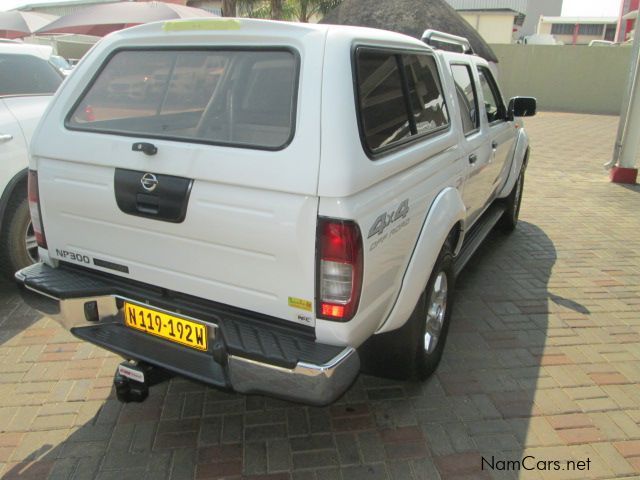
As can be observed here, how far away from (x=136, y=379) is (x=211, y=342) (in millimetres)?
500

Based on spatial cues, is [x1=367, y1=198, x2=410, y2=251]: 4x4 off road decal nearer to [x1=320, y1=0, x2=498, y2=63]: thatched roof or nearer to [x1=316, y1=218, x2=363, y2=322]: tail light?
[x1=316, y1=218, x2=363, y2=322]: tail light

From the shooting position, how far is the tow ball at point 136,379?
2492 millimetres

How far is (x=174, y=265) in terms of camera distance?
2385 millimetres

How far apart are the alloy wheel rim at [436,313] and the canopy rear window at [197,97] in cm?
134

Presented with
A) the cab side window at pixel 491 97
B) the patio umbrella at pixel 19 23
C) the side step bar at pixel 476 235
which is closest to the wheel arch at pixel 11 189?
the side step bar at pixel 476 235

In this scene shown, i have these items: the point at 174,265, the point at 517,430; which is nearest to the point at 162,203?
the point at 174,265

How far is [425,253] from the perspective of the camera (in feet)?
8.64

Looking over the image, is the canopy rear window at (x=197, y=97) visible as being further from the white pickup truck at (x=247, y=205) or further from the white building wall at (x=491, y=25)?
the white building wall at (x=491, y=25)

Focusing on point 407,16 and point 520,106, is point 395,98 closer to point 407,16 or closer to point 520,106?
point 520,106

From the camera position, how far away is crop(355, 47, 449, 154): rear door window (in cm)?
231

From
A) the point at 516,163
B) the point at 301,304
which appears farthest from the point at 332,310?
the point at 516,163

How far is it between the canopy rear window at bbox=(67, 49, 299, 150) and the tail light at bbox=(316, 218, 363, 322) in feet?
1.34

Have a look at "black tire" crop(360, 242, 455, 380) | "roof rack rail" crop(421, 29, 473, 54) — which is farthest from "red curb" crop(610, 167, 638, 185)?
"black tire" crop(360, 242, 455, 380)

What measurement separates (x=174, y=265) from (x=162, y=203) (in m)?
0.29
